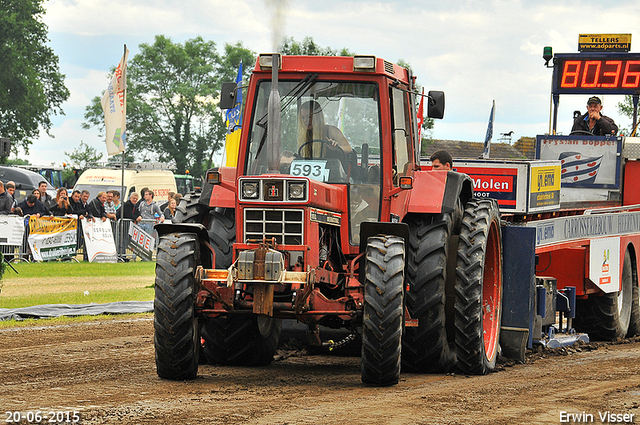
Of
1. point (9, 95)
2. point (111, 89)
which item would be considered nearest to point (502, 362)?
point (111, 89)

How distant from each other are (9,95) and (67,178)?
27.5ft

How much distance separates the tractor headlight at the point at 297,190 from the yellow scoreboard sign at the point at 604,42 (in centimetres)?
915

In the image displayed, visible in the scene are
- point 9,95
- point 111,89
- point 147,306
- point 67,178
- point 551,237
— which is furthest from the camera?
point 9,95

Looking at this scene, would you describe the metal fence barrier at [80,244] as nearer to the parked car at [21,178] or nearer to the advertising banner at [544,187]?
the parked car at [21,178]

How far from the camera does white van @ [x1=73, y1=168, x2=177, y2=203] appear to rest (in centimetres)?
2975

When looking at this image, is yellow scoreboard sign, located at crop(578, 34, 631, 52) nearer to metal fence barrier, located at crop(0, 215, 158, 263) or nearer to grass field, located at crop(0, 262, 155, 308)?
grass field, located at crop(0, 262, 155, 308)

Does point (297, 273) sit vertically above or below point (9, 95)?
below

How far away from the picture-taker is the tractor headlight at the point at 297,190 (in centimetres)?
673

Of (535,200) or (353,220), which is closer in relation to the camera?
(353,220)

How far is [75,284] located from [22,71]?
39.6m

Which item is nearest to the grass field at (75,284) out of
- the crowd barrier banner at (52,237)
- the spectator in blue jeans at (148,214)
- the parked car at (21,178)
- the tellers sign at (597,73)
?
the crowd barrier banner at (52,237)

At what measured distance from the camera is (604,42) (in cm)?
1430

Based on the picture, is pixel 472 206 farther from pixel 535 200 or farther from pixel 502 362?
pixel 535 200

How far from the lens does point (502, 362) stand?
8.88 metres
